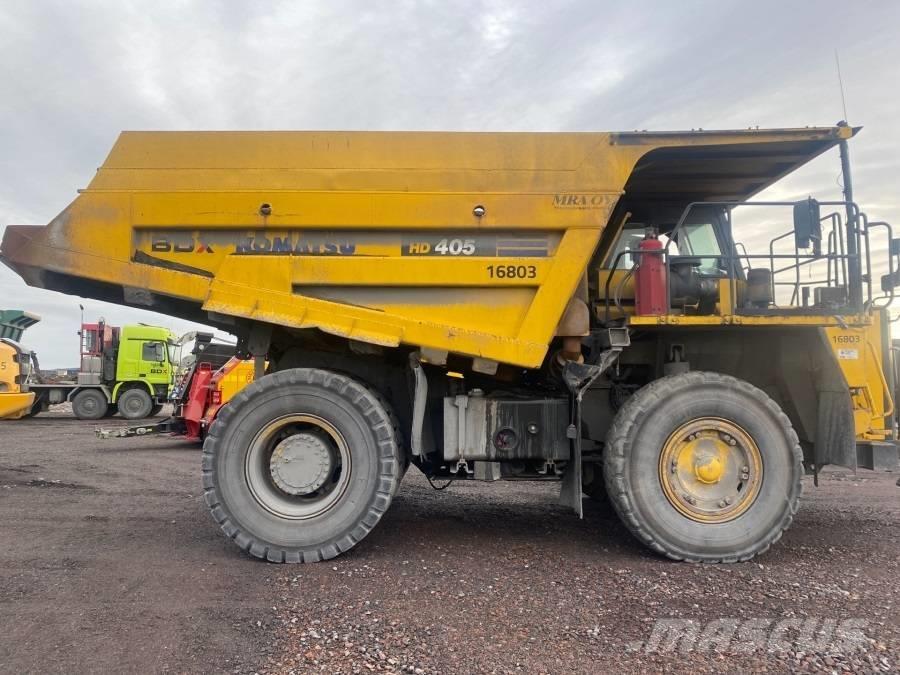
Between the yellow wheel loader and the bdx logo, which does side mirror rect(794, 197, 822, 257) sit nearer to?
the bdx logo

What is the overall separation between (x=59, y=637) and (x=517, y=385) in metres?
3.50

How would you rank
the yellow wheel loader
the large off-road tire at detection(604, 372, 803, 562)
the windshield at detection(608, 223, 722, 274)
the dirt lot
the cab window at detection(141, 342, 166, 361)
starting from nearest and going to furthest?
the dirt lot → the large off-road tire at detection(604, 372, 803, 562) → the windshield at detection(608, 223, 722, 274) → the yellow wheel loader → the cab window at detection(141, 342, 166, 361)

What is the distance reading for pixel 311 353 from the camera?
5301mm

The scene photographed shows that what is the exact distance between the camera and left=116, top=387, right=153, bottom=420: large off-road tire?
19828 millimetres

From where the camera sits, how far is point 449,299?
456cm

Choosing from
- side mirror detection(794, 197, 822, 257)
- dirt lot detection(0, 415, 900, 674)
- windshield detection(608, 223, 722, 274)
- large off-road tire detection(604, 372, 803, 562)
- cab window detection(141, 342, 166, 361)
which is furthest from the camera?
cab window detection(141, 342, 166, 361)

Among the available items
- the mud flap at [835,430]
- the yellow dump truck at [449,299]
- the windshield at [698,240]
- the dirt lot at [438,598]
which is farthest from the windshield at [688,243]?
the dirt lot at [438,598]

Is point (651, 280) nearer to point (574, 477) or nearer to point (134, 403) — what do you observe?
point (574, 477)

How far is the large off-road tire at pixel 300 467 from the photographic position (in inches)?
173

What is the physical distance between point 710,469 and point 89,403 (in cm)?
2065

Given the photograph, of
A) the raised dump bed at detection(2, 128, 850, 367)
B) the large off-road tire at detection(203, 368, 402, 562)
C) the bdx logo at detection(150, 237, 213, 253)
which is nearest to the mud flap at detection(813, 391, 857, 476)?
the raised dump bed at detection(2, 128, 850, 367)
